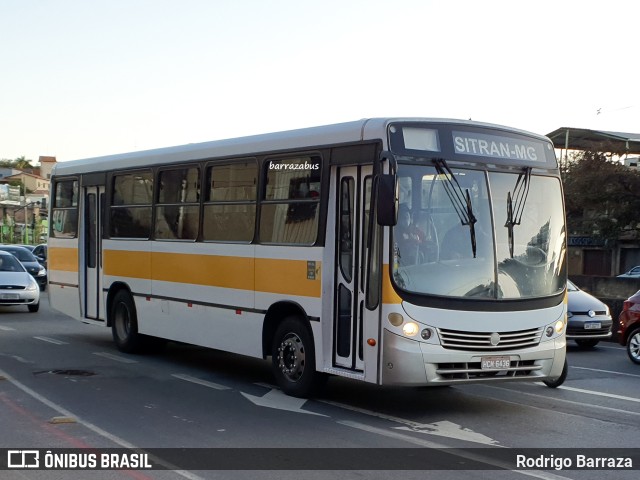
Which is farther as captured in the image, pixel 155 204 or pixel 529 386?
pixel 155 204

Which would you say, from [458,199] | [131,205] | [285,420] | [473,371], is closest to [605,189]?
[131,205]

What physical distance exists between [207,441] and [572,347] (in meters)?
12.6

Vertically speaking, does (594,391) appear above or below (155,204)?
below

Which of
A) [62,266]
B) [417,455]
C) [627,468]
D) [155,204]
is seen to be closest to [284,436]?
[417,455]

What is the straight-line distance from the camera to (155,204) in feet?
47.4

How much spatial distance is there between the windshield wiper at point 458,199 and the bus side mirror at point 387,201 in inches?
30.8

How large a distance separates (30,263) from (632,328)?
23356mm

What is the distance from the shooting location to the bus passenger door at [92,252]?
16109mm

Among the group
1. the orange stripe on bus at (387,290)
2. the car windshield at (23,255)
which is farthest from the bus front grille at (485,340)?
the car windshield at (23,255)

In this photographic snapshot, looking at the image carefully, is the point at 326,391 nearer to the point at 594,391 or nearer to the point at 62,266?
the point at 594,391

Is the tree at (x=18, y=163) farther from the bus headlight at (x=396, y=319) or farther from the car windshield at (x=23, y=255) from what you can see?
the bus headlight at (x=396, y=319)

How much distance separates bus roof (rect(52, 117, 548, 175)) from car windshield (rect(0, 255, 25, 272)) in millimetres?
8766

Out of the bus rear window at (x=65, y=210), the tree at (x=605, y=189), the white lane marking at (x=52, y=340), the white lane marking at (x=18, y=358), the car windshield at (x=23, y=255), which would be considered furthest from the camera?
the tree at (x=605, y=189)

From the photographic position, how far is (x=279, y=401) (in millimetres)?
10883
